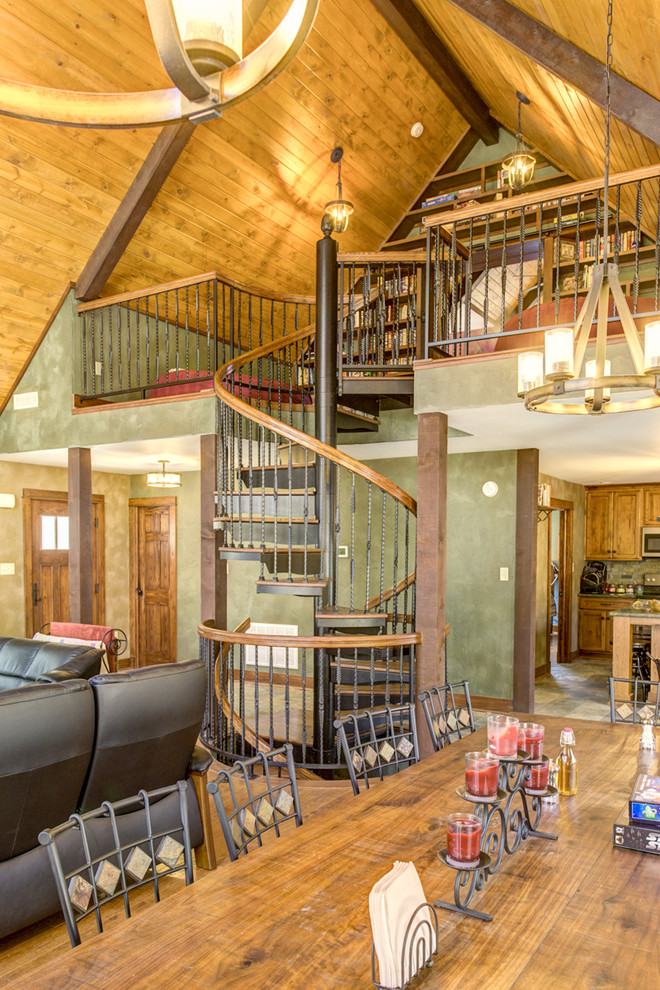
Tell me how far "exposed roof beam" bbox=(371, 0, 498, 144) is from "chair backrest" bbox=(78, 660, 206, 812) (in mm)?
5968

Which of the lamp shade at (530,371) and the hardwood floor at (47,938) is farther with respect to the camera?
the lamp shade at (530,371)

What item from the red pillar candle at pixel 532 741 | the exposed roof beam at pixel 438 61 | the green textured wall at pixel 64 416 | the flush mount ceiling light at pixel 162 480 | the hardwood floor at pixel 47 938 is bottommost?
the hardwood floor at pixel 47 938

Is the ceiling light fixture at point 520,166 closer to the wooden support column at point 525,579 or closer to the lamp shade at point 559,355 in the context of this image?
the wooden support column at point 525,579

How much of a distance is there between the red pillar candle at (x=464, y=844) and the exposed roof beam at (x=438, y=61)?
6689 millimetres

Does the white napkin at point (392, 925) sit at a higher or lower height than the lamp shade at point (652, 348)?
lower

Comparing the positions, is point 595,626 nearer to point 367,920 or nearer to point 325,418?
point 325,418

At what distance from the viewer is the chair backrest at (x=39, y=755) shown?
2.48 meters

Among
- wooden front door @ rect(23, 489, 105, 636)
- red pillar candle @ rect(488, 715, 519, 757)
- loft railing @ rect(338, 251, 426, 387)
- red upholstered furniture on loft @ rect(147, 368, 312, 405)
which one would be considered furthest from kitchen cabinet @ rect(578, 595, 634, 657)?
red pillar candle @ rect(488, 715, 519, 757)

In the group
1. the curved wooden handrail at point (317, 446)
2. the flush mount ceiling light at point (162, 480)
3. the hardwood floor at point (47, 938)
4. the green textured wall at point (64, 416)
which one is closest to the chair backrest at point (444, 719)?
the hardwood floor at point (47, 938)

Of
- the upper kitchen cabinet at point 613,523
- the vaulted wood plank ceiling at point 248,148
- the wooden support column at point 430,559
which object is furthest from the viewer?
the upper kitchen cabinet at point 613,523

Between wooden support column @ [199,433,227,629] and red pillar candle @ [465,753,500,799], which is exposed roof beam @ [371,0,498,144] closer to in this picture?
wooden support column @ [199,433,227,629]

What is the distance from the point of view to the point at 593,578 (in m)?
8.85

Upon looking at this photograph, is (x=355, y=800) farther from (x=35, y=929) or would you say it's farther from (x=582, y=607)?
(x=582, y=607)

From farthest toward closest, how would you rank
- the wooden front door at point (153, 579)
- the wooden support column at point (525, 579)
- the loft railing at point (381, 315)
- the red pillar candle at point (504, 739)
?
the wooden front door at point (153, 579), the wooden support column at point (525, 579), the loft railing at point (381, 315), the red pillar candle at point (504, 739)
